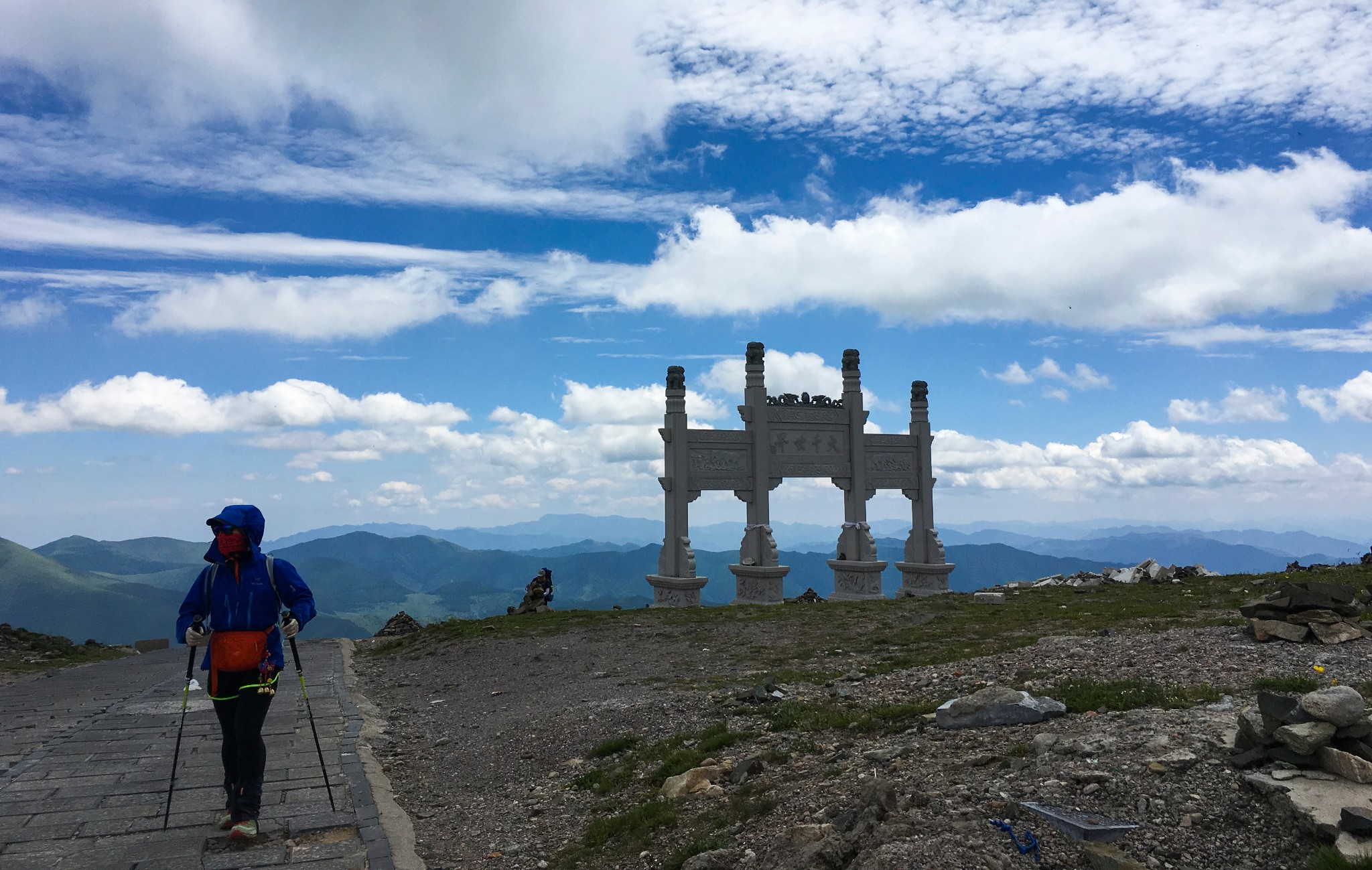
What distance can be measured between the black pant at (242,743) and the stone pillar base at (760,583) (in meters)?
19.1

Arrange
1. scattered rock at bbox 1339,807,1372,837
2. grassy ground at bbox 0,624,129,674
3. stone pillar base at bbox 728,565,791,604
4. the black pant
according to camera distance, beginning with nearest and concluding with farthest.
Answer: scattered rock at bbox 1339,807,1372,837 < the black pant < grassy ground at bbox 0,624,129,674 < stone pillar base at bbox 728,565,791,604

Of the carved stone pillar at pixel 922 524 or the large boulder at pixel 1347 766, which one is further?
the carved stone pillar at pixel 922 524

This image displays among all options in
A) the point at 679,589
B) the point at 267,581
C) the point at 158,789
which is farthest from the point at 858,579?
the point at 267,581

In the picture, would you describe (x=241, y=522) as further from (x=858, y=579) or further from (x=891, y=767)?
(x=858, y=579)

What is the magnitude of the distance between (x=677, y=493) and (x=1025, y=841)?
20.3 metres

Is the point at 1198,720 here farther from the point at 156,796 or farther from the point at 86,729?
the point at 86,729

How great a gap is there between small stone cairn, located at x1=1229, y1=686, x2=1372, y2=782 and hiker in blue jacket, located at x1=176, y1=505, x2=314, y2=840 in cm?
659

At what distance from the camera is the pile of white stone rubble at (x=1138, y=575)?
22.1 meters

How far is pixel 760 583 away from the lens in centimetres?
2503

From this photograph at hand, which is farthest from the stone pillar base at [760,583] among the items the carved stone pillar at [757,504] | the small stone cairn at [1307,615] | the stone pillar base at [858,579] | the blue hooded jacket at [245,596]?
the blue hooded jacket at [245,596]

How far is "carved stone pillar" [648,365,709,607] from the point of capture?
960 inches

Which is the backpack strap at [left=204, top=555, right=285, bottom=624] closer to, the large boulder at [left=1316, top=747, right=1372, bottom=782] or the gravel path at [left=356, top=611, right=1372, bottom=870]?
the gravel path at [left=356, top=611, right=1372, bottom=870]

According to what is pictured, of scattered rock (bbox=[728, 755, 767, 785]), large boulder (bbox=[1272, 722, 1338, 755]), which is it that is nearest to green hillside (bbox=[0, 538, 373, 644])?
scattered rock (bbox=[728, 755, 767, 785])

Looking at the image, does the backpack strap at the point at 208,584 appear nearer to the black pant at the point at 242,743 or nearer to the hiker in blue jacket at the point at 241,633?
the hiker in blue jacket at the point at 241,633
